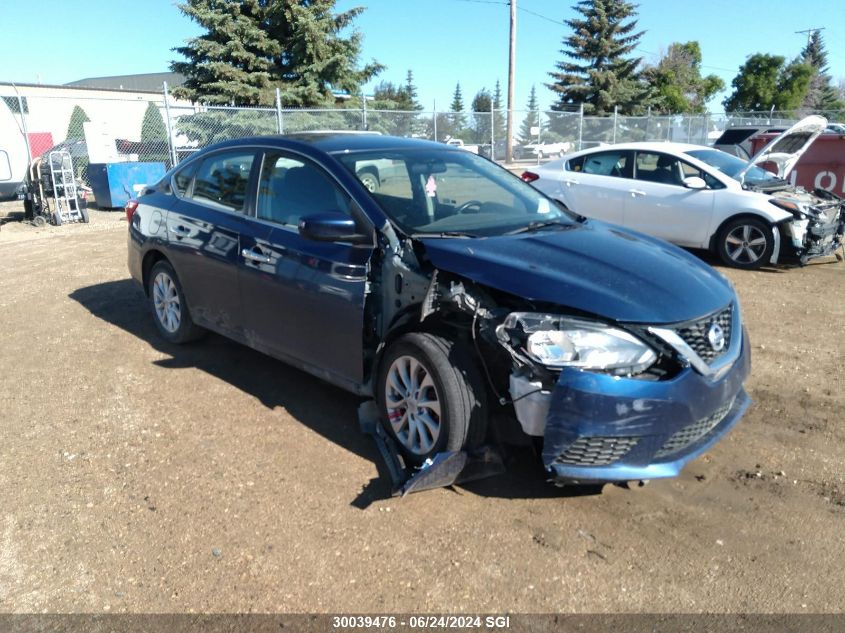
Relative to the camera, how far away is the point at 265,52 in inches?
994

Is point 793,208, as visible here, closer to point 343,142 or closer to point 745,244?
point 745,244

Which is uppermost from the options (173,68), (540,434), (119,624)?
(173,68)

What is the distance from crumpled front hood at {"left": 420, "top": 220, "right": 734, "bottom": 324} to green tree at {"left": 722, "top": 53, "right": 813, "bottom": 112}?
51105 mm

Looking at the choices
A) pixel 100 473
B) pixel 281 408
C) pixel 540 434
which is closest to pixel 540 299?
pixel 540 434

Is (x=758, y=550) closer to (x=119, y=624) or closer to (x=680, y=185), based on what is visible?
(x=119, y=624)

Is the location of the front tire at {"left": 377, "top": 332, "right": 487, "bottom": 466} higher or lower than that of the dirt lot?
higher

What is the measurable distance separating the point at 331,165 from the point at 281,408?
1.60 m

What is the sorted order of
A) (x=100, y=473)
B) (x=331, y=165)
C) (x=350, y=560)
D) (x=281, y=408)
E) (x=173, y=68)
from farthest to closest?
(x=173, y=68) → (x=281, y=408) → (x=331, y=165) → (x=100, y=473) → (x=350, y=560)

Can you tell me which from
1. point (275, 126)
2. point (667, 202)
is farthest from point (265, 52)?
point (667, 202)

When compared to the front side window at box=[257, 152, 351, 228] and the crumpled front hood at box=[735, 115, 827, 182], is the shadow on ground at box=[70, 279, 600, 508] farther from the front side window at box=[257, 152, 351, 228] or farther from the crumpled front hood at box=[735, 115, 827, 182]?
the crumpled front hood at box=[735, 115, 827, 182]

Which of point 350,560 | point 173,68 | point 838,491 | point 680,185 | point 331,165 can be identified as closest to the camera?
point 350,560

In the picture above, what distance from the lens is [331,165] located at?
164 inches

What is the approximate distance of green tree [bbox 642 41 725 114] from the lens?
4578 centimetres

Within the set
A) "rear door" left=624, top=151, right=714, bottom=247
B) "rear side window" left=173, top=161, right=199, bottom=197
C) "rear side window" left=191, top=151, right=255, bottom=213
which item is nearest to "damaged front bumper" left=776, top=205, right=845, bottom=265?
"rear door" left=624, top=151, right=714, bottom=247
